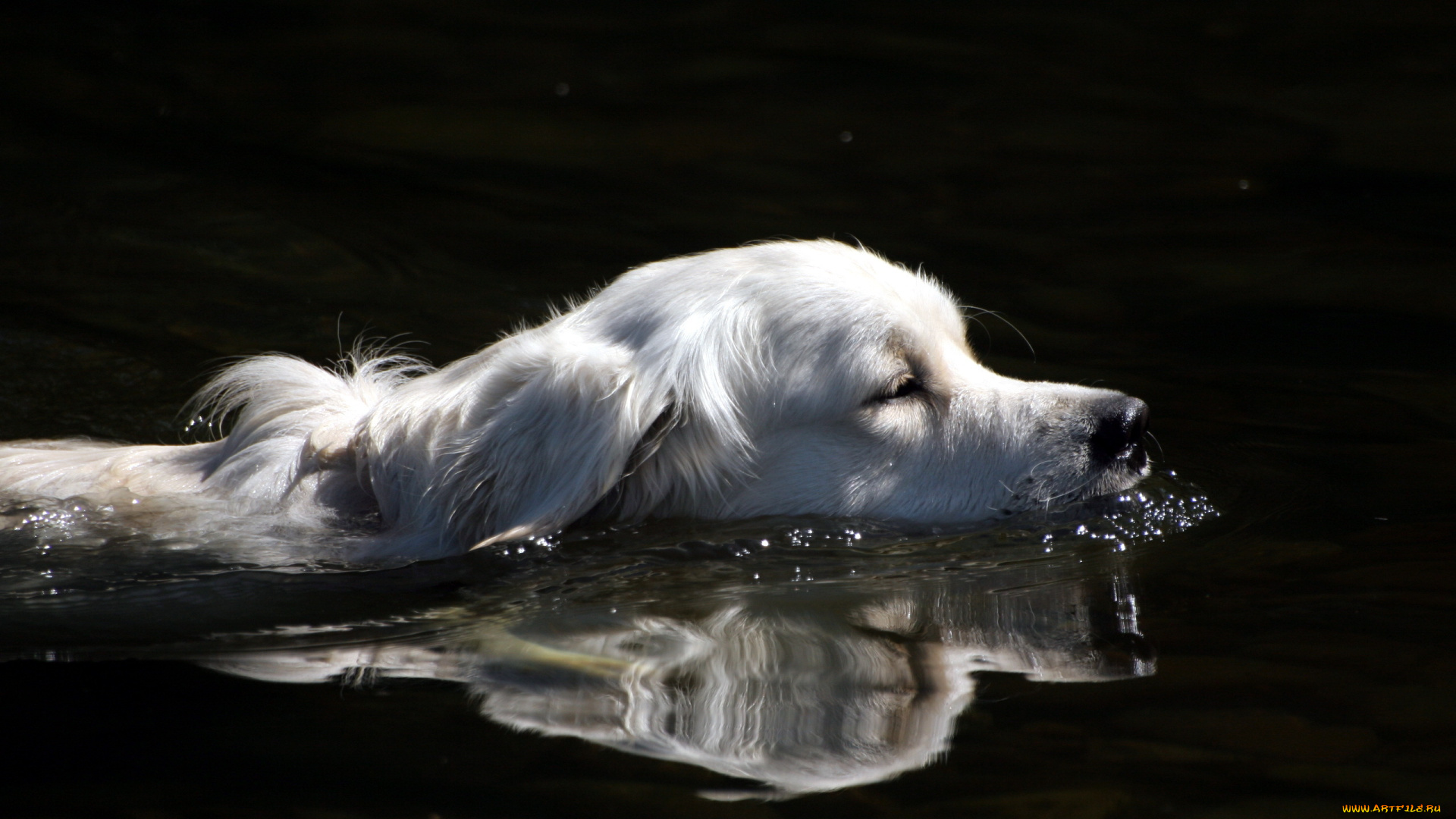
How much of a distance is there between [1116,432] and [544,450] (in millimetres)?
1774

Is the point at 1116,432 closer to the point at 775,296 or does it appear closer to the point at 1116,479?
the point at 1116,479

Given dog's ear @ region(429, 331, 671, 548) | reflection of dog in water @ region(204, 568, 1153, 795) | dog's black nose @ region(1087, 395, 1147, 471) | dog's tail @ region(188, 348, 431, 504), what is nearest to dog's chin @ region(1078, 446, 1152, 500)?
dog's black nose @ region(1087, 395, 1147, 471)

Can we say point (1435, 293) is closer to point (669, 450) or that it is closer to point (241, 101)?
point (669, 450)

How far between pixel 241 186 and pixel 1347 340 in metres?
6.16

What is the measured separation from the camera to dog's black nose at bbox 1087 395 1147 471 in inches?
176

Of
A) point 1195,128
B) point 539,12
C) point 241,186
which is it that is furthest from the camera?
point 539,12

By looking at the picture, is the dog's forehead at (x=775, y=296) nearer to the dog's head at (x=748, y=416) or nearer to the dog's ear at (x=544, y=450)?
the dog's head at (x=748, y=416)

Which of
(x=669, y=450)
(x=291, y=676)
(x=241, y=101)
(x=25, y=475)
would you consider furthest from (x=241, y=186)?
(x=291, y=676)

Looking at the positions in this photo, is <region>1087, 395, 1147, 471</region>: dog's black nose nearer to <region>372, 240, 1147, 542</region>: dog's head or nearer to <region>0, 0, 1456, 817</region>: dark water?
<region>372, 240, 1147, 542</region>: dog's head

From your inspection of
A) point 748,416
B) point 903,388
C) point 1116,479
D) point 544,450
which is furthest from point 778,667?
point 1116,479

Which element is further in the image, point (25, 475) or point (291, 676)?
point (25, 475)

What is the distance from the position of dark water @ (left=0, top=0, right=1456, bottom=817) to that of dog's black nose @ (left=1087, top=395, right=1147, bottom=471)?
16 cm

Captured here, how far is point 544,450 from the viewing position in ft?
13.4

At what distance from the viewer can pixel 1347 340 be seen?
6.41m
